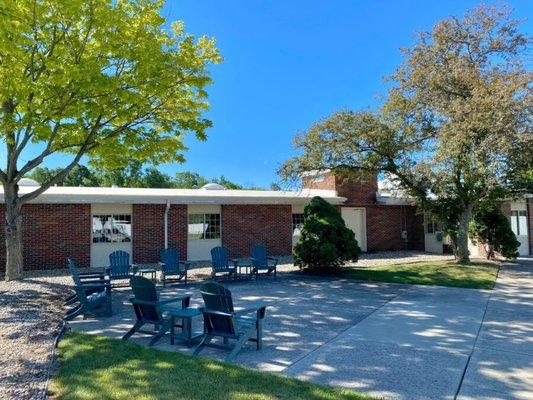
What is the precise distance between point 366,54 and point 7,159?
60.0 feet

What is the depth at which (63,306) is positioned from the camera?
809cm

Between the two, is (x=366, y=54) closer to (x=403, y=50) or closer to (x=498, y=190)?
(x=403, y=50)

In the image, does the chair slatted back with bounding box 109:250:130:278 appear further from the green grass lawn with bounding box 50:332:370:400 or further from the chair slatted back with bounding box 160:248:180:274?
the green grass lawn with bounding box 50:332:370:400

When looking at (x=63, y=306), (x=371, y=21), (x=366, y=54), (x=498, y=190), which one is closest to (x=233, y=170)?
(x=366, y=54)

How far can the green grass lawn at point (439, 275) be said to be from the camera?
36.9ft

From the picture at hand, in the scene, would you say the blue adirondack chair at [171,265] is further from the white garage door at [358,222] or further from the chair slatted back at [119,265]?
the white garage door at [358,222]

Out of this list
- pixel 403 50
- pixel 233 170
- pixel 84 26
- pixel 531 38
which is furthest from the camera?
pixel 233 170

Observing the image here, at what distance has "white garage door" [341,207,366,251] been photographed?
69.7 feet

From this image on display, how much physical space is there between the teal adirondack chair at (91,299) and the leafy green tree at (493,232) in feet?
46.1

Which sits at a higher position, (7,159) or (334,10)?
(334,10)

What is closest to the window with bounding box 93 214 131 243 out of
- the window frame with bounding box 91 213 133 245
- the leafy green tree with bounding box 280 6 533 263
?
the window frame with bounding box 91 213 133 245

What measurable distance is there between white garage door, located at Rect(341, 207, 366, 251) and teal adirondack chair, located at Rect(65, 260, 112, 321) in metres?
15.3

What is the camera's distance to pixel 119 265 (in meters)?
10.9

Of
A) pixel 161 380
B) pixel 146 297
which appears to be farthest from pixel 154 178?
pixel 161 380
